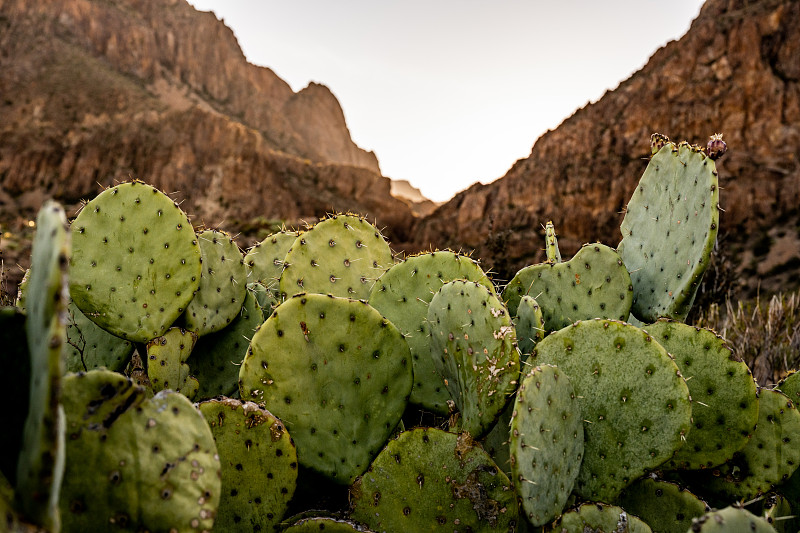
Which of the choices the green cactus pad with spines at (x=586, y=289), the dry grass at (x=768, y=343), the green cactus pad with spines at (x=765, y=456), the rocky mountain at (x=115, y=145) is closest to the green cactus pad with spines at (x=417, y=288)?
the green cactus pad with spines at (x=586, y=289)

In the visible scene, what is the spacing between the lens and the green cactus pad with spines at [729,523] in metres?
1.00

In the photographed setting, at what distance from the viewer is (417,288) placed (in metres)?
2.13

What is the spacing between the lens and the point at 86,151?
49.6 metres

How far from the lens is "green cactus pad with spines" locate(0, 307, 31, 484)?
884 millimetres

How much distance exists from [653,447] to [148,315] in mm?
1834

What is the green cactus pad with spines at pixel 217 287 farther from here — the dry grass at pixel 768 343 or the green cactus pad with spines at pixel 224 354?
the dry grass at pixel 768 343

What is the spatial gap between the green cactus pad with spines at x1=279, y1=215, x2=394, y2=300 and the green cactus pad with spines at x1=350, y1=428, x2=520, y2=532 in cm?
88

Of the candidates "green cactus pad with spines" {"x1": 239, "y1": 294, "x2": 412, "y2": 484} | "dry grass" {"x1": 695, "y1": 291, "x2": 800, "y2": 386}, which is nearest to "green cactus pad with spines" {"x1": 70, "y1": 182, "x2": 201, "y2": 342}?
"green cactus pad with spines" {"x1": 239, "y1": 294, "x2": 412, "y2": 484}

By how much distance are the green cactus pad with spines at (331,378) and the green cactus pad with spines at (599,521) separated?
63 centimetres

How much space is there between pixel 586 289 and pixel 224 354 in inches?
64.6

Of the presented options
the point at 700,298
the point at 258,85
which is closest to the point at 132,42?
the point at 258,85

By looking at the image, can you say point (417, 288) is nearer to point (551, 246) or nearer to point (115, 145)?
point (551, 246)

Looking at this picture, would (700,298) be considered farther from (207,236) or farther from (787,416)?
(207,236)

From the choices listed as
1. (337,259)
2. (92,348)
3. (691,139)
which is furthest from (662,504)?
(691,139)
